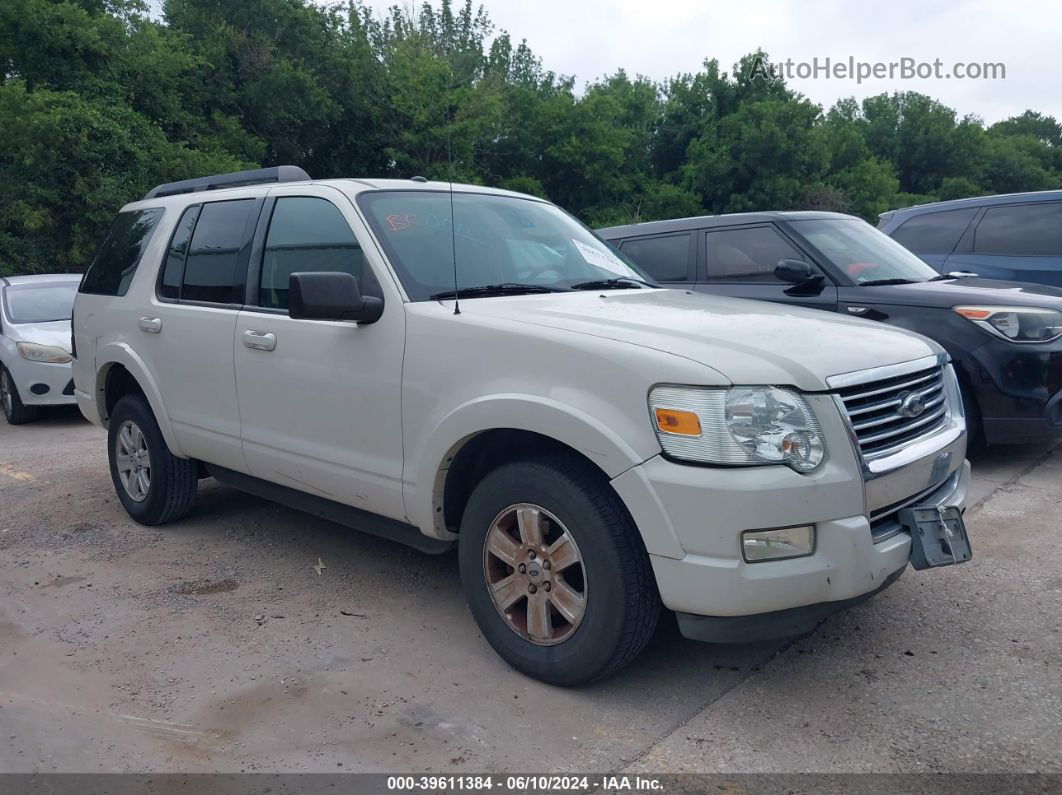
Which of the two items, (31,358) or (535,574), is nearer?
(535,574)

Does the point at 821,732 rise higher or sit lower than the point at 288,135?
lower

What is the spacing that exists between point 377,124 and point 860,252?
70.4 ft

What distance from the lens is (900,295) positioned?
20.1ft

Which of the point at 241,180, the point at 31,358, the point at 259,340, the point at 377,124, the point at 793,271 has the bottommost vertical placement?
the point at 31,358

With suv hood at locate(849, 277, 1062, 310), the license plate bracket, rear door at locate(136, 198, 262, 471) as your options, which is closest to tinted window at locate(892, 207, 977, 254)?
suv hood at locate(849, 277, 1062, 310)

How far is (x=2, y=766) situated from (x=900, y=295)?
5.55m

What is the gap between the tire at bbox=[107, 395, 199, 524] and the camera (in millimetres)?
5223

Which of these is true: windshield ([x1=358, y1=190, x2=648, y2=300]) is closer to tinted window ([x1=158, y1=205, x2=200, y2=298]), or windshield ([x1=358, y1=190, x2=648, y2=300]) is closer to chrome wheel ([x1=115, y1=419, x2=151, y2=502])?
tinted window ([x1=158, y1=205, x2=200, y2=298])

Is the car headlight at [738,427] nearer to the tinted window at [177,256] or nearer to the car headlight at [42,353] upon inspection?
the tinted window at [177,256]

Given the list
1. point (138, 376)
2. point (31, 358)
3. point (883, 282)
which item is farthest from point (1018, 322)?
point (31, 358)

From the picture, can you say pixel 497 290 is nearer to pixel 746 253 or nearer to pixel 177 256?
pixel 177 256

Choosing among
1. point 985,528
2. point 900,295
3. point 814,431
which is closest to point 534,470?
point 814,431

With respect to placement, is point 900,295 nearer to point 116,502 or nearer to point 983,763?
point 983,763

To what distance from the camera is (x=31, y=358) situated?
9070 mm
